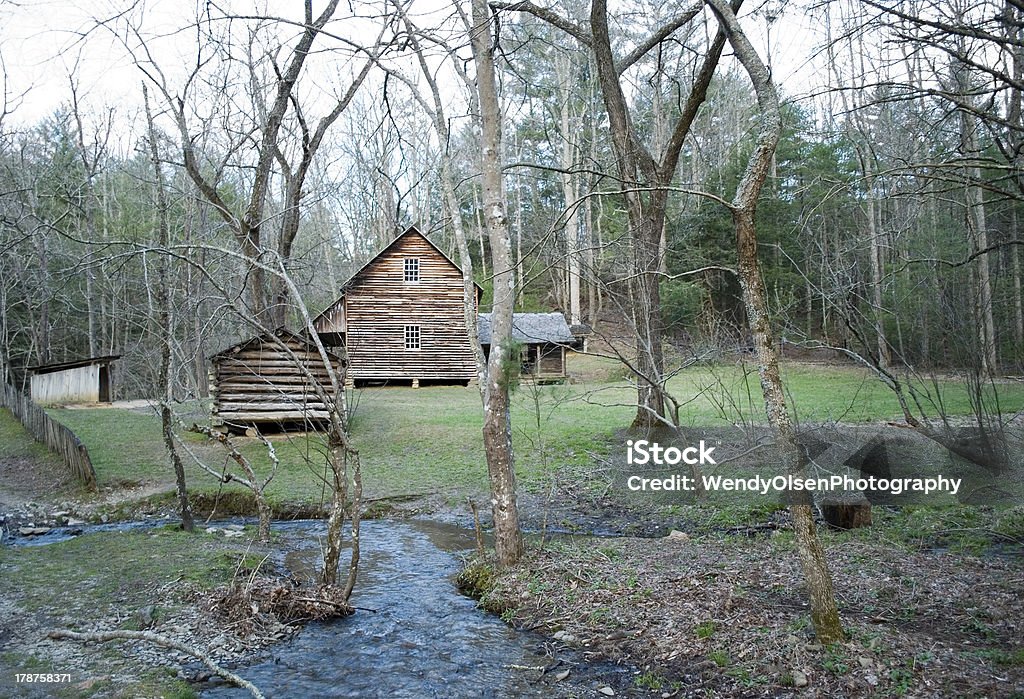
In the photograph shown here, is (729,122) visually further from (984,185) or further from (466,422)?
(984,185)

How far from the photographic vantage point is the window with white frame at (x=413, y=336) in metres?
29.9

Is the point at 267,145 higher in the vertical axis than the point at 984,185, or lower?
higher

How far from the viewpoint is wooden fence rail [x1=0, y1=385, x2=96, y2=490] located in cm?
1299

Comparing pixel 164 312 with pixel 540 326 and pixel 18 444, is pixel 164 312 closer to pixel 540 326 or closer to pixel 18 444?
pixel 18 444

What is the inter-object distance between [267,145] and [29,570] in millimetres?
12347

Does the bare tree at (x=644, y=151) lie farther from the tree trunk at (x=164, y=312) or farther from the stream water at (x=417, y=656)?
the tree trunk at (x=164, y=312)

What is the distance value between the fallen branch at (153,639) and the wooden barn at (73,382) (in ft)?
70.0

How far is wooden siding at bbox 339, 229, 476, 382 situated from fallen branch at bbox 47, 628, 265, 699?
23.4 m

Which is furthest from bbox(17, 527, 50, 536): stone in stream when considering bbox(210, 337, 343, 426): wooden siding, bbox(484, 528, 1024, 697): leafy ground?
bbox(484, 528, 1024, 697): leafy ground

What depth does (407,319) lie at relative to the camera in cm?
2997

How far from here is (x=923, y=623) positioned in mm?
5625

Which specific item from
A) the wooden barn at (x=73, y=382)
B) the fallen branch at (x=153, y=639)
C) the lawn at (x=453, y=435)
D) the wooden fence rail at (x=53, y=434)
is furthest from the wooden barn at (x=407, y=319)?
the fallen branch at (x=153, y=639)

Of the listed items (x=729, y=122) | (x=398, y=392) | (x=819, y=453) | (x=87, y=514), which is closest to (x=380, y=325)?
(x=398, y=392)

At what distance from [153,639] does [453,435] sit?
1174cm
